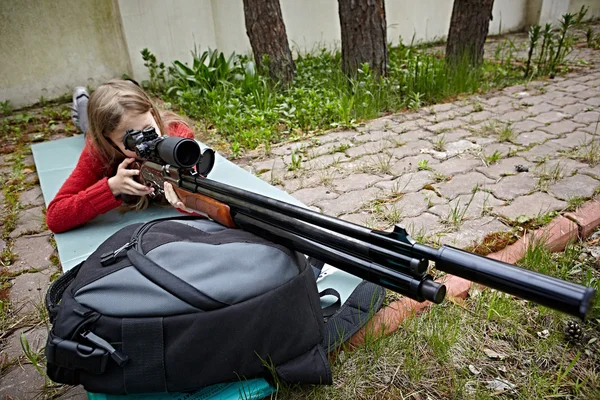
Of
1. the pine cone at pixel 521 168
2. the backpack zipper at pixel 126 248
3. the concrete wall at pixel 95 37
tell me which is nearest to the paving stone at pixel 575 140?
the pine cone at pixel 521 168

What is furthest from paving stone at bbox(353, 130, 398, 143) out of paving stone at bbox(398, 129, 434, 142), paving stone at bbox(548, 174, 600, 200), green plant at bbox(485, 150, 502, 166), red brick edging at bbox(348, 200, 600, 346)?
red brick edging at bbox(348, 200, 600, 346)

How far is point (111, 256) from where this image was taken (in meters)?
1.49

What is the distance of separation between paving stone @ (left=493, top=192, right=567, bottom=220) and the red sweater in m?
2.30

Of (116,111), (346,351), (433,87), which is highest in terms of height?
(116,111)

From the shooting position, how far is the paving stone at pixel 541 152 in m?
3.32

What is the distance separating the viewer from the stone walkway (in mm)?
2348

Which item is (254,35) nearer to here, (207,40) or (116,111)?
(207,40)

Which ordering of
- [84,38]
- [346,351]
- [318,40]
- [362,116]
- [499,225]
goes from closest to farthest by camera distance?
[346,351], [499,225], [362,116], [84,38], [318,40]

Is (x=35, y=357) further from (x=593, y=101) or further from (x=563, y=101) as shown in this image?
(x=593, y=101)

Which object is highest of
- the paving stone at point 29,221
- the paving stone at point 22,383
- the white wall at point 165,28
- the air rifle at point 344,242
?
the white wall at point 165,28

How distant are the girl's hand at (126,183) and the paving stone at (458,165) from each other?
6.95ft

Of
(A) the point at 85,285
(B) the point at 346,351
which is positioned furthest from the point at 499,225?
(A) the point at 85,285

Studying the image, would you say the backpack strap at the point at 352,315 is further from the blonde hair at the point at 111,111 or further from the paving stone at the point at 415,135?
the paving stone at the point at 415,135

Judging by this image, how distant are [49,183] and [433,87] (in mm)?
4036
